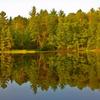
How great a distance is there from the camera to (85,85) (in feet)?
99.7

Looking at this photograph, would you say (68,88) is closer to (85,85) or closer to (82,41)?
(85,85)

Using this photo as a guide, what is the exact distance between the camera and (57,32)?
10356 centimetres

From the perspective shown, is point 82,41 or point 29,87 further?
point 82,41

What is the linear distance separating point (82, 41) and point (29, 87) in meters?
72.1

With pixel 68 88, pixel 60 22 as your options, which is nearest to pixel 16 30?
pixel 60 22

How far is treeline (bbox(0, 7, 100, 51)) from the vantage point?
98.5 meters

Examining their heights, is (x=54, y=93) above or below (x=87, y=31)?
below

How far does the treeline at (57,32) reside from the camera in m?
98.5

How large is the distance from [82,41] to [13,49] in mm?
19869

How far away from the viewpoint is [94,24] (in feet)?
338

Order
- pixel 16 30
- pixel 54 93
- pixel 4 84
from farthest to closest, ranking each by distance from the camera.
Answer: pixel 16 30 < pixel 4 84 < pixel 54 93

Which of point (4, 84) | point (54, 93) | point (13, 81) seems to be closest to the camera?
point (54, 93)

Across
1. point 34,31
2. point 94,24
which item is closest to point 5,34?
point 34,31

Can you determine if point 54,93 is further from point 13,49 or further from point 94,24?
point 94,24
